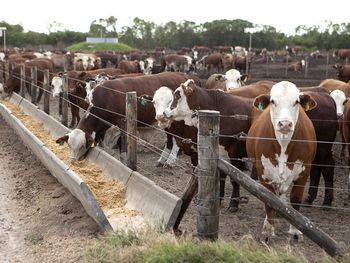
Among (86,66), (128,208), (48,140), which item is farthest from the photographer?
(86,66)

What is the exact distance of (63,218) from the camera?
22.4 feet

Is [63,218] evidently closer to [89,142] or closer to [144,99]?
[89,142]

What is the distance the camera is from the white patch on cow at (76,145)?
8.99 m

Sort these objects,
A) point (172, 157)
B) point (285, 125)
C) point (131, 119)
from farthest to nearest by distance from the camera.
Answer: point (172, 157)
point (131, 119)
point (285, 125)

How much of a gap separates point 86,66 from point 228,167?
2333cm

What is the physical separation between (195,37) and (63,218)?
252ft

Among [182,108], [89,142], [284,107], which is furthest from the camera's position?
[89,142]

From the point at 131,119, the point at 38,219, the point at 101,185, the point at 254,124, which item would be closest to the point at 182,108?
the point at 131,119

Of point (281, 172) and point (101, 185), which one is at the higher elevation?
point (281, 172)

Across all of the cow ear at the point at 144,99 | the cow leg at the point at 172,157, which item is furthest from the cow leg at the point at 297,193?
the cow leg at the point at 172,157

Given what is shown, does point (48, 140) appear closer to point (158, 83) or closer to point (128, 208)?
point (158, 83)

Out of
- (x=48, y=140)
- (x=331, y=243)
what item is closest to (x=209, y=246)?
(x=331, y=243)

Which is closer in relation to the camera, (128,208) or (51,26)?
(128,208)

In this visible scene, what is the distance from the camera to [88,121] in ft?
31.9
